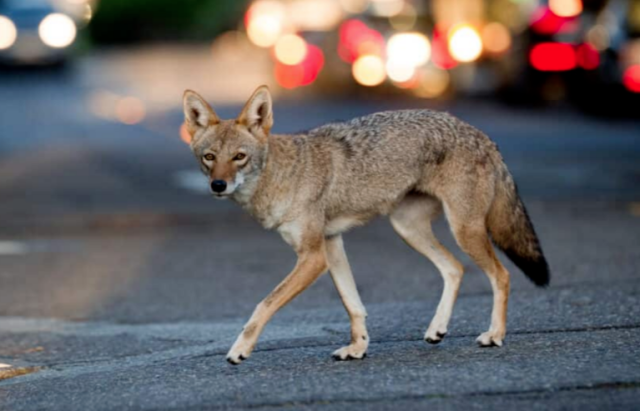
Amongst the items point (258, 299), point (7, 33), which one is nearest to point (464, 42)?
point (7, 33)

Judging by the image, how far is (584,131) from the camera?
62.8 feet

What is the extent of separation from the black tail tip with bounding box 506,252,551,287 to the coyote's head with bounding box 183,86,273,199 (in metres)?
1.62

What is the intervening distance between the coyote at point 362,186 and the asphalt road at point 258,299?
38cm

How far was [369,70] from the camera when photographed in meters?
24.2

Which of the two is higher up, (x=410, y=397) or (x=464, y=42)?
Answer: (x=464, y=42)

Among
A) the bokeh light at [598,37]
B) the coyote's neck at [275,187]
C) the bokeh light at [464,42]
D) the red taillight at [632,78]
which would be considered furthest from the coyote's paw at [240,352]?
the bokeh light at [464,42]

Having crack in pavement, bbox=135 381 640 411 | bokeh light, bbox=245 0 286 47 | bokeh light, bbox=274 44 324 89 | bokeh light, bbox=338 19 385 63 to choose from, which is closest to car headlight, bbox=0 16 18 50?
bokeh light, bbox=245 0 286 47

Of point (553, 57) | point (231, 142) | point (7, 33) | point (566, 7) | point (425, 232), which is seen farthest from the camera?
point (7, 33)

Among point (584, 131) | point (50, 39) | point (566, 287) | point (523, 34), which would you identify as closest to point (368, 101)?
point (523, 34)

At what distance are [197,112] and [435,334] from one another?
188 cm

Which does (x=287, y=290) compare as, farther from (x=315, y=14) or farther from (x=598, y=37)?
(x=315, y=14)

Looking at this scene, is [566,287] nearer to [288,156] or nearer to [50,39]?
[288,156]

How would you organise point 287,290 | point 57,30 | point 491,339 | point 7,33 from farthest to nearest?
point 57,30
point 7,33
point 491,339
point 287,290

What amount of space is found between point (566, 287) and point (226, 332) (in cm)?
249
